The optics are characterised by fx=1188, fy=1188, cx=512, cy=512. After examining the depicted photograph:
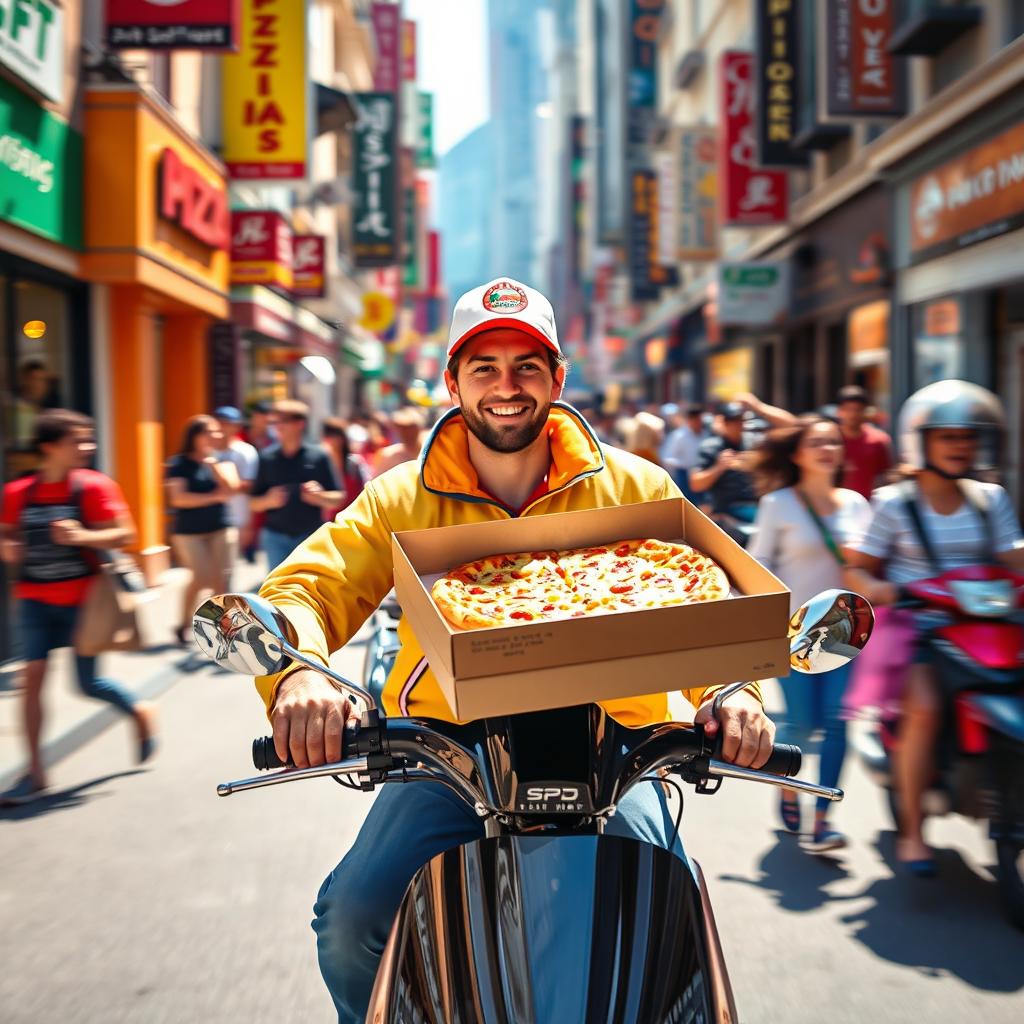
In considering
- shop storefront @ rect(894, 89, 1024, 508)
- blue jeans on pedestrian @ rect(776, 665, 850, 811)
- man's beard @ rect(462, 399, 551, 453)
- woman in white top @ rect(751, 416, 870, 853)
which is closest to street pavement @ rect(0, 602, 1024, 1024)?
blue jeans on pedestrian @ rect(776, 665, 850, 811)

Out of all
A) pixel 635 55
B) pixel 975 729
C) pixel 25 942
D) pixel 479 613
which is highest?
pixel 635 55

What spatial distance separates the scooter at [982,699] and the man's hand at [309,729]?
9.22 feet

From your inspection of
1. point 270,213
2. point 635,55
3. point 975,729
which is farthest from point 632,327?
point 975,729

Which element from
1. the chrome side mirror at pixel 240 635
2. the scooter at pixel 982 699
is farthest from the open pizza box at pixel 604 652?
the scooter at pixel 982 699

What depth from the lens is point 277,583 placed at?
2.34 m

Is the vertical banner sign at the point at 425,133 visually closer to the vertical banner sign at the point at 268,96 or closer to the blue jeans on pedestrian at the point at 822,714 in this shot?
the vertical banner sign at the point at 268,96

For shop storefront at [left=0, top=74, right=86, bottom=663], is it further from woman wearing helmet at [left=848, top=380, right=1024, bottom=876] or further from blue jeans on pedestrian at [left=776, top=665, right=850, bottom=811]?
woman wearing helmet at [left=848, top=380, right=1024, bottom=876]

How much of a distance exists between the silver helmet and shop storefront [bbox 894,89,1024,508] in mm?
7722

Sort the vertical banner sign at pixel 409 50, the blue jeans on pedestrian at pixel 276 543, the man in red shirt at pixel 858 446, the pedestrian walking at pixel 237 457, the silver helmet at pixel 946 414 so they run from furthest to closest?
the vertical banner sign at pixel 409 50 → the pedestrian walking at pixel 237 457 → the man in red shirt at pixel 858 446 → the blue jeans on pedestrian at pixel 276 543 → the silver helmet at pixel 946 414

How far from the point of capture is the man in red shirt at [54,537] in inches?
233

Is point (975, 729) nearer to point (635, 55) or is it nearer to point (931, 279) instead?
point (931, 279)

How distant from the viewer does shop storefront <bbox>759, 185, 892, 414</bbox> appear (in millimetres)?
16516

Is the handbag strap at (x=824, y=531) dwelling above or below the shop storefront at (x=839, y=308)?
below

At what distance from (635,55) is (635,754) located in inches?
1634
